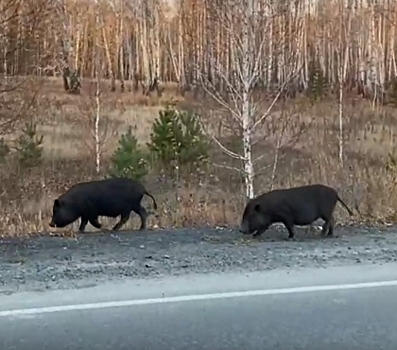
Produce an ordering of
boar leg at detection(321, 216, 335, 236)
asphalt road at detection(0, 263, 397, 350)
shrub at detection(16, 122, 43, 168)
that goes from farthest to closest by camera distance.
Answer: shrub at detection(16, 122, 43, 168)
boar leg at detection(321, 216, 335, 236)
asphalt road at detection(0, 263, 397, 350)

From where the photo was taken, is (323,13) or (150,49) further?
(150,49)

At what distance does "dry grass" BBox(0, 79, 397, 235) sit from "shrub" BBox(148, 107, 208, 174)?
0.63 meters

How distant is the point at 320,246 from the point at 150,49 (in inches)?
1395

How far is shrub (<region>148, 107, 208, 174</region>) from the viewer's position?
22969 millimetres

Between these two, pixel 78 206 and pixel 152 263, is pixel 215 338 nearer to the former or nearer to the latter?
pixel 152 263

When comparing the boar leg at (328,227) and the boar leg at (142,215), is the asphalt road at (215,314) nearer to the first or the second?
the boar leg at (328,227)

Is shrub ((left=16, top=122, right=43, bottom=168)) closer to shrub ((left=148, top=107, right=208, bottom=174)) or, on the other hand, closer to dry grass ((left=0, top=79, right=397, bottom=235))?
dry grass ((left=0, top=79, right=397, bottom=235))

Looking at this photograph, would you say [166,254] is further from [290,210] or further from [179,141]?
[179,141]

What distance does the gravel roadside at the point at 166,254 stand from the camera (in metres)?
7.39

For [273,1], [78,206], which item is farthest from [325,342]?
[273,1]

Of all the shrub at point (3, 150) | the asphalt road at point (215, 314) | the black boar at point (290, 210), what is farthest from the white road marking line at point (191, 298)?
the shrub at point (3, 150)

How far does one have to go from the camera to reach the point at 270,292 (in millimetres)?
6680

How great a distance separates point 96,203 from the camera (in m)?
11.2

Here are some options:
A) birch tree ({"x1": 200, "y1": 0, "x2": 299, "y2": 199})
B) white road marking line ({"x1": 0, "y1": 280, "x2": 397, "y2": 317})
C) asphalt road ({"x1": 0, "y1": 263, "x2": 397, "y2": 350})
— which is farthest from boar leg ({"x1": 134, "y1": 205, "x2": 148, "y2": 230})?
birch tree ({"x1": 200, "y1": 0, "x2": 299, "y2": 199})
